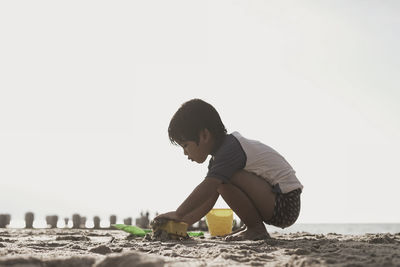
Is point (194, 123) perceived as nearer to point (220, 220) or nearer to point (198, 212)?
point (198, 212)

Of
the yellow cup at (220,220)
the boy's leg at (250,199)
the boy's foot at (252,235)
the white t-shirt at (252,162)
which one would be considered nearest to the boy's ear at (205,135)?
the white t-shirt at (252,162)

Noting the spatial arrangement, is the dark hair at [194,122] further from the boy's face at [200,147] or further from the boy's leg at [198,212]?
the boy's leg at [198,212]

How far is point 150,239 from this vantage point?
3389 mm

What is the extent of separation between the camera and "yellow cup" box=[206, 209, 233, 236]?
14.7ft

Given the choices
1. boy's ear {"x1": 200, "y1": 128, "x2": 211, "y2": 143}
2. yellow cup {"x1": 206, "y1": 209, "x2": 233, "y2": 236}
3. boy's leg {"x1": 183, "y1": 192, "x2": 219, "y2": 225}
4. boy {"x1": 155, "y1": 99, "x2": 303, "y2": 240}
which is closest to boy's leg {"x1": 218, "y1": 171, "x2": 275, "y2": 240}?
boy {"x1": 155, "y1": 99, "x2": 303, "y2": 240}

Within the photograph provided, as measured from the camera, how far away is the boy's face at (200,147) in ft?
10.7

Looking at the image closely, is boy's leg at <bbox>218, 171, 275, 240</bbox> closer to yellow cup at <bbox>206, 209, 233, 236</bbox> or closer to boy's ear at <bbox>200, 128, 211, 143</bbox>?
boy's ear at <bbox>200, 128, 211, 143</bbox>

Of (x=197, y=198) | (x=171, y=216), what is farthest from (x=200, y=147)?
(x=171, y=216)

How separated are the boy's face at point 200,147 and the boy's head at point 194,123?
0.03 metres

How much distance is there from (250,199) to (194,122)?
0.78m

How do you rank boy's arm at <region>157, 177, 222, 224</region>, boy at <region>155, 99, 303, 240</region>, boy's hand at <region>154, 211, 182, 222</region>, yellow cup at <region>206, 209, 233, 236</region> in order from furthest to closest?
1. yellow cup at <region>206, 209, 233, 236</region>
2. boy at <region>155, 99, 303, 240</region>
3. boy's hand at <region>154, 211, 182, 222</region>
4. boy's arm at <region>157, 177, 222, 224</region>

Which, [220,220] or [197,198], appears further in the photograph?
[220,220]

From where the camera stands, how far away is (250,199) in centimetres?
327

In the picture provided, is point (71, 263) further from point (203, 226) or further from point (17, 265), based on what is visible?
point (203, 226)
